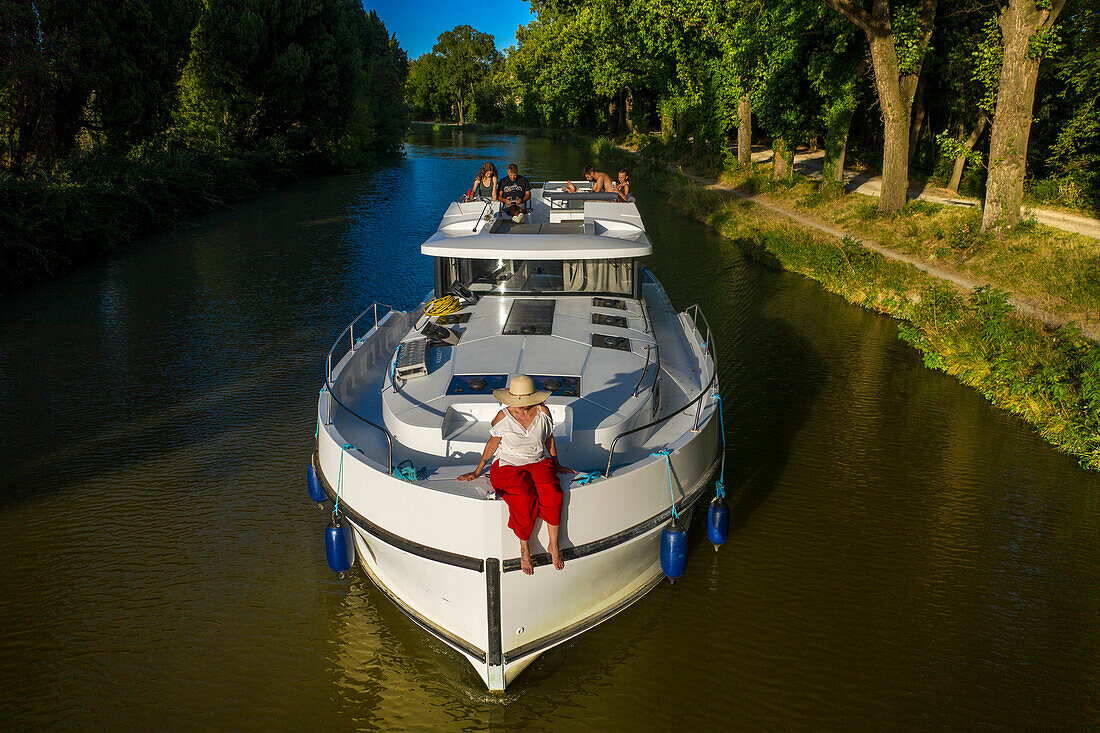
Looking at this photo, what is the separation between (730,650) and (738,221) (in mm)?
18886

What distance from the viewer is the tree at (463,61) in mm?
117062

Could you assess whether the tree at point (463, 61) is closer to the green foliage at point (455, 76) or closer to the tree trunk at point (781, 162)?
the green foliage at point (455, 76)

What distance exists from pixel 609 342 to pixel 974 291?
9.11m

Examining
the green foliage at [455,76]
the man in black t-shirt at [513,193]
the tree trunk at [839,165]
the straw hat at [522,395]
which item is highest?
the green foliage at [455,76]

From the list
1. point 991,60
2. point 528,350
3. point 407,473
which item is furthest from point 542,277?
→ point 991,60

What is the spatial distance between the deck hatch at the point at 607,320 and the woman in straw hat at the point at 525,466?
2753 millimetres

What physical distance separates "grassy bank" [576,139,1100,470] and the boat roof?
6144mm

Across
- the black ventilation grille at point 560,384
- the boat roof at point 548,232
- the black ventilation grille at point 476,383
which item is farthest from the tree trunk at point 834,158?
the black ventilation grille at point 476,383

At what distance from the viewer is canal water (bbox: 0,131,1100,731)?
565 cm

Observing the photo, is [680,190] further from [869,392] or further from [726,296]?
[869,392]

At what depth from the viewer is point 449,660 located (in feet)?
19.8

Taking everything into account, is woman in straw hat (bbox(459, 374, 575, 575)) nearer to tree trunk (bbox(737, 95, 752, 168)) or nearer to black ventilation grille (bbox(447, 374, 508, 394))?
black ventilation grille (bbox(447, 374, 508, 394))

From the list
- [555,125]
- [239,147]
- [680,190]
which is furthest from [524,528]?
[555,125]

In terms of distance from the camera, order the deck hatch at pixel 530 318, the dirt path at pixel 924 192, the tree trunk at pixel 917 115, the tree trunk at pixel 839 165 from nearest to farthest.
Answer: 1. the deck hatch at pixel 530 318
2. the dirt path at pixel 924 192
3. the tree trunk at pixel 839 165
4. the tree trunk at pixel 917 115
